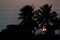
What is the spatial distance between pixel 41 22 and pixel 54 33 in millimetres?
3172

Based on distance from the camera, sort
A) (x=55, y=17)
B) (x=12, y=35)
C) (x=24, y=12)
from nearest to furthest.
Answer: (x=12, y=35) < (x=24, y=12) < (x=55, y=17)

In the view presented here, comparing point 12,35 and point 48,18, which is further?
point 48,18

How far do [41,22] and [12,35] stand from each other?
87.1 ft

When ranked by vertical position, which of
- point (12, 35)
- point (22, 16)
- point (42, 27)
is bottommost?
point (12, 35)

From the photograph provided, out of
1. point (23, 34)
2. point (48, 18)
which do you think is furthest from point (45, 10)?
point (23, 34)

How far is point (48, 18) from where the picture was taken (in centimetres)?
3541

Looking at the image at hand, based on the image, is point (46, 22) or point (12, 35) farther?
point (46, 22)

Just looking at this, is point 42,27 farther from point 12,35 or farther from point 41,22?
point 12,35

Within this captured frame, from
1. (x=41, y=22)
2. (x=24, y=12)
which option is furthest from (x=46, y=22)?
(x=24, y=12)

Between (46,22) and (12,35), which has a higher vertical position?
(46,22)

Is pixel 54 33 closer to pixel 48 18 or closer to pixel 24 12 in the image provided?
pixel 48 18

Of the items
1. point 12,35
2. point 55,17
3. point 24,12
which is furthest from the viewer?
point 55,17

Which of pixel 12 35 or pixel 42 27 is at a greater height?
pixel 42 27

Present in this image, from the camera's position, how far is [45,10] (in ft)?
113
